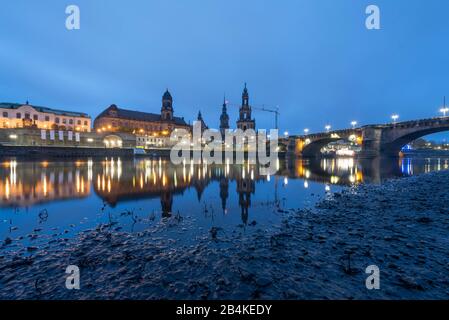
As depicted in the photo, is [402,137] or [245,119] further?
[245,119]

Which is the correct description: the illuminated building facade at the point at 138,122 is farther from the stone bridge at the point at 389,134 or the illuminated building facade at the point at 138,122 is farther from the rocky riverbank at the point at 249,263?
the rocky riverbank at the point at 249,263

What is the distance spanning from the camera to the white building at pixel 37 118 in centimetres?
8181

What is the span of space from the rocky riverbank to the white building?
10282 cm

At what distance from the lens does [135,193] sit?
53.2 feet

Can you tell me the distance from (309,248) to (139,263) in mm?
5344

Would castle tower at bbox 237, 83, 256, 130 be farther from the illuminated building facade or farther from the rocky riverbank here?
the rocky riverbank

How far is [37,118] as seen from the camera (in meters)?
88.9

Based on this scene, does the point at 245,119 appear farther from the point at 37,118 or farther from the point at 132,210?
the point at 132,210

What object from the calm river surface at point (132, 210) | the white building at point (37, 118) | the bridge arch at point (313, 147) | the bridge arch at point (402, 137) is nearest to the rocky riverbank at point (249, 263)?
the calm river surface at point (132, 210)

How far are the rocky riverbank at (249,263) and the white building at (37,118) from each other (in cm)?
10282

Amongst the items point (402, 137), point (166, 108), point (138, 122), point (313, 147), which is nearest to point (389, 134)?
point (402, 137)

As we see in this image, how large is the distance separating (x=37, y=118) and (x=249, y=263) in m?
119

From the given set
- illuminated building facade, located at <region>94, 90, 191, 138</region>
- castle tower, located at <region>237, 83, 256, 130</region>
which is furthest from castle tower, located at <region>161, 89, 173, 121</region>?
castle tower, located at <region>237, 83, 256, 130</region>

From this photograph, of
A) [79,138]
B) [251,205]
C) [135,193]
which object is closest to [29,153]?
[79,138]
